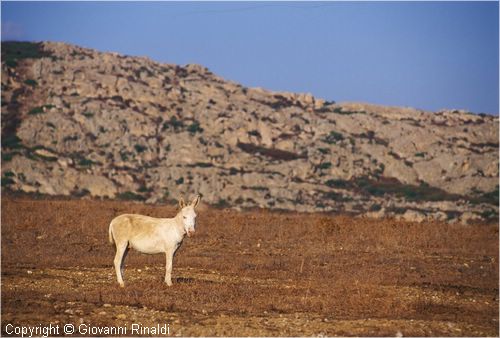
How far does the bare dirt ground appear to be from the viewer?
1398 cm

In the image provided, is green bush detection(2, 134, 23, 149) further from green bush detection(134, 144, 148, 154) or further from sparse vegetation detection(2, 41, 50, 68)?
sparse vegetation detection(2, 41, 50, 68)

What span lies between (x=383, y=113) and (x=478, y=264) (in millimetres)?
88572

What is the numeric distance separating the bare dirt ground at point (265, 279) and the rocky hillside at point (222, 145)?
1240 inches

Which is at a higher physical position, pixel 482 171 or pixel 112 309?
pixel 482 171

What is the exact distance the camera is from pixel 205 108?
99.2 metres

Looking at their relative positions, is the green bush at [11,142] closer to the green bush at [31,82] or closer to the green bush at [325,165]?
the green bush at [31,82]

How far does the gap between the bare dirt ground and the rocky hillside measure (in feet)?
103

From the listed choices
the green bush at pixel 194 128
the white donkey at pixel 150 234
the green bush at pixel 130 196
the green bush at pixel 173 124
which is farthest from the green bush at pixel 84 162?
the white donkey at pixel 150 234

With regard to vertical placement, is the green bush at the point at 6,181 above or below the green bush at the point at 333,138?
below

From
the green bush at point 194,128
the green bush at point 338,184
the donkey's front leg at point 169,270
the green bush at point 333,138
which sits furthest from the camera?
the green bush at point 333,138

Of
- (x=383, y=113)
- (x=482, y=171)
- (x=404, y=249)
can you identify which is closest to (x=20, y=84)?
(x=383, y=113)

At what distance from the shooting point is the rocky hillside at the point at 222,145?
74.4 metres

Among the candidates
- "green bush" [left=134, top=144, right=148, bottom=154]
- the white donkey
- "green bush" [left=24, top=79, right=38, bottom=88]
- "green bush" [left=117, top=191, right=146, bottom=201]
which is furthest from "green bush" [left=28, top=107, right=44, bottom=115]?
the white donkey

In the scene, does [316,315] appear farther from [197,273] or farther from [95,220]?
[95,220]
